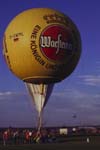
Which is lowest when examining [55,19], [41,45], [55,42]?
[41,45]

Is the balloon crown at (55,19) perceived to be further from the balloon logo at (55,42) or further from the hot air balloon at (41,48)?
the balloon logo at (55,42)

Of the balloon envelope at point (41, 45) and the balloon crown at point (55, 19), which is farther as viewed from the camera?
the balloon crown at point (55, 19)

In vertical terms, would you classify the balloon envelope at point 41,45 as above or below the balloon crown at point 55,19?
below

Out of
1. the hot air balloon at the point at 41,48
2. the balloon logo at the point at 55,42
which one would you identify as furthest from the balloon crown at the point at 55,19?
the balloon logo at the point at 55,42

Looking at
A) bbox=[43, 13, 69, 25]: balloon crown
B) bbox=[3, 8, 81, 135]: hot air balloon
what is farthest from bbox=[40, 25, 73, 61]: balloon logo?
bbox=[43, 13, 69, 25]: balloon crown

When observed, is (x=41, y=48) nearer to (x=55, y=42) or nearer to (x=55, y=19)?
(x=55, y=42)

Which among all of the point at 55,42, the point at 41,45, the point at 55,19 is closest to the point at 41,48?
the point at 41,45

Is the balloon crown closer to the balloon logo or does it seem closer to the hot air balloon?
the hot air balloon

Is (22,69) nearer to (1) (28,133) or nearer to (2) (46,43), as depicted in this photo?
(2) (46,43)

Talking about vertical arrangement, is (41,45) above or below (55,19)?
below
